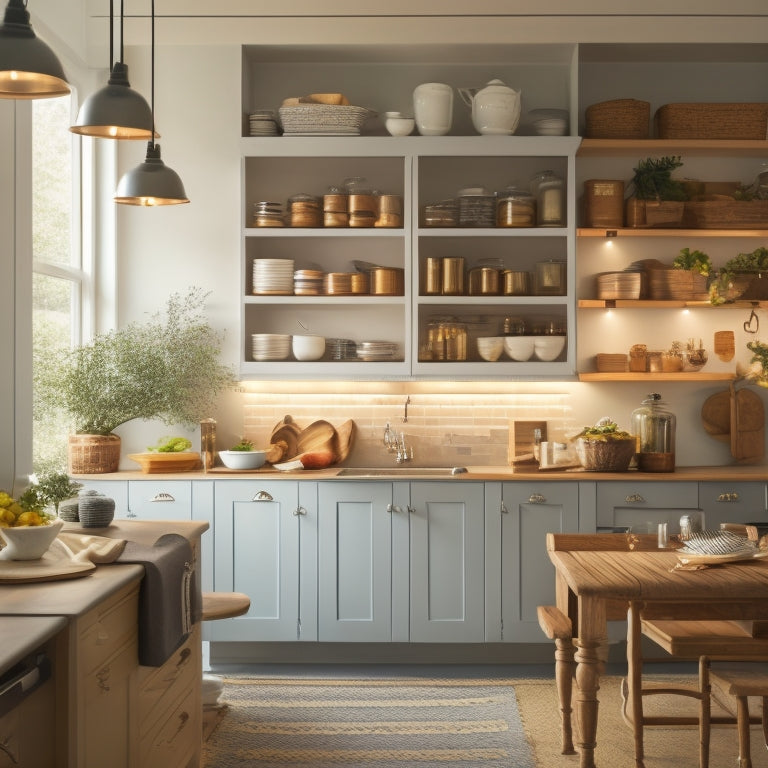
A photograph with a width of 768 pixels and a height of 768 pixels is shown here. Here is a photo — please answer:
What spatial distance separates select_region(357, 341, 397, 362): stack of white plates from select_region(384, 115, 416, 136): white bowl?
1.21 metres

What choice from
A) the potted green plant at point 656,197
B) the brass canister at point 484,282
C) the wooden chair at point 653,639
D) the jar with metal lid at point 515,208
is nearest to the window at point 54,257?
the brass canister at point 484,282

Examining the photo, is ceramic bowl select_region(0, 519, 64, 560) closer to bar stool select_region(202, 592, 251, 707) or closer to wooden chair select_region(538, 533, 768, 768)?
bar stool select_region(202, 592, 251, 707)

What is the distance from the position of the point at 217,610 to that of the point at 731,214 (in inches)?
144

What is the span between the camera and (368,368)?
559cm

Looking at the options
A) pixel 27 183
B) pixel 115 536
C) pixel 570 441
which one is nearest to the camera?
pixel 115 536

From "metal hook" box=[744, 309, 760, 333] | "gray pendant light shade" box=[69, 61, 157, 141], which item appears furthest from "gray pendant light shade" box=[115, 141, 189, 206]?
"metal hook" box=[744, 309, 760, 333]

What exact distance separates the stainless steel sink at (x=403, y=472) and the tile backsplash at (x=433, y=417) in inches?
5.6

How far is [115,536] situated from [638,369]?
3.31 metres

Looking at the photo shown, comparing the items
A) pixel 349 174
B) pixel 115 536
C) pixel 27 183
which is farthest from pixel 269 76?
pixel 115 536

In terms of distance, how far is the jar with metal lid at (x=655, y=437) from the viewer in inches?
214

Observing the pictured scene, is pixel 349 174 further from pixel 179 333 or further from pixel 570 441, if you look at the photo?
pixel 570 441

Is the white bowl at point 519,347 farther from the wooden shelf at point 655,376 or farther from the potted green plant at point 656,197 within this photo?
the potted green plant at point 656,197

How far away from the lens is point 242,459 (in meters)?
5.46

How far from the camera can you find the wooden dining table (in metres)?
3.42
